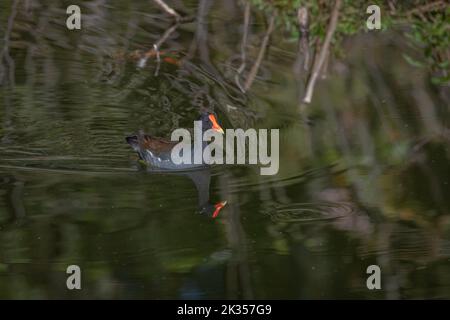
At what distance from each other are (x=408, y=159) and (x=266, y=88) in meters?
1.62

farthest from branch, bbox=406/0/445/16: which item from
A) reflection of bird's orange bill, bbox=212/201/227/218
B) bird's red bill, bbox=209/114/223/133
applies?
reflection of bird's orange bill, bbox=212/201/227/218

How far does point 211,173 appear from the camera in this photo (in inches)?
243

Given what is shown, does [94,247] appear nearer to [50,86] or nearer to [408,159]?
[408,159]

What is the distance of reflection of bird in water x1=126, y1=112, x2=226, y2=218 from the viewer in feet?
20.1

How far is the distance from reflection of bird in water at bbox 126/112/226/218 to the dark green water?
83 millimetres

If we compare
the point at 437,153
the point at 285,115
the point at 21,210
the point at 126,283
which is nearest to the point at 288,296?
the point at 126,283

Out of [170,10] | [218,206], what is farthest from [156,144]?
[170,10]

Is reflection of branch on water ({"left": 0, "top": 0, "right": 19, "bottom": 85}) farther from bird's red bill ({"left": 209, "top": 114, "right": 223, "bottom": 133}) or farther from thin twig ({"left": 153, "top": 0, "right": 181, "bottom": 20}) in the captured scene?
bird's red bill ({"left": 209, "top": 114, "right": 223, "bottom": 133})

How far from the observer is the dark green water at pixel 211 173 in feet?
16.0

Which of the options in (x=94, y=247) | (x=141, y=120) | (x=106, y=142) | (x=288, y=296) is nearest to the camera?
(x=288, y=296)

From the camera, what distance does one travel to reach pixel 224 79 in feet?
25.0

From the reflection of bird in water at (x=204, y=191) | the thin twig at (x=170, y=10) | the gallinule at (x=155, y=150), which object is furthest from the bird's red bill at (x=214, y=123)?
the thin twig at (x=170, y=10)

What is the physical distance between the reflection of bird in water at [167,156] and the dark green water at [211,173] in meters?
0.08

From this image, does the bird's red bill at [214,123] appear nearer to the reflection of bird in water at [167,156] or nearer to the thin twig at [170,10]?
the reflection of bird in water at [167,156]
